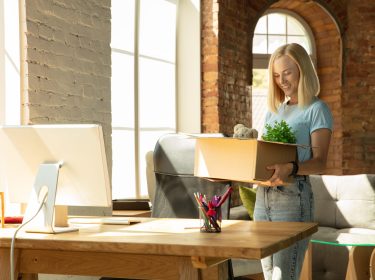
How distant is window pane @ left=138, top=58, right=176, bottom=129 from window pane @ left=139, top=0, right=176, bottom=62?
10 centimetres

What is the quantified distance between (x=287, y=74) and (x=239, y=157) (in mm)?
454

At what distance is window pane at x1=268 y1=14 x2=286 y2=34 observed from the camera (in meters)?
8.52

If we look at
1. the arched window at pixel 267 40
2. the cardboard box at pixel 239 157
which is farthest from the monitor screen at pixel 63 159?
the arched window at pixel 267 40

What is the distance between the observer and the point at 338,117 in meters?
8.40

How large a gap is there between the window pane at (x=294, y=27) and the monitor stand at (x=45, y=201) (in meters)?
6.28

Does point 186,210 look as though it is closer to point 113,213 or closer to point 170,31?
point 113,213

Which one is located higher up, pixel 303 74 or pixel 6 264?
pixel 303 74

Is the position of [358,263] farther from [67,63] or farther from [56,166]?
[56,166]

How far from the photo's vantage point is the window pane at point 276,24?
852 cm

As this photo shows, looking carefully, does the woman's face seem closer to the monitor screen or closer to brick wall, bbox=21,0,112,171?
the monitor screen

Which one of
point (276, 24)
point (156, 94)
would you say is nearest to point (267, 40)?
point (276, 24)

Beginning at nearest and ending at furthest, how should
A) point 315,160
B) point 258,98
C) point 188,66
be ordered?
1. point 315,160
2. point 188,66
3. point 258,98

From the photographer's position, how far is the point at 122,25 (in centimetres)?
628

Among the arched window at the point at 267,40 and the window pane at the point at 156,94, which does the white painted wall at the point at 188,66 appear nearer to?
the window pane at the point at 156,94
